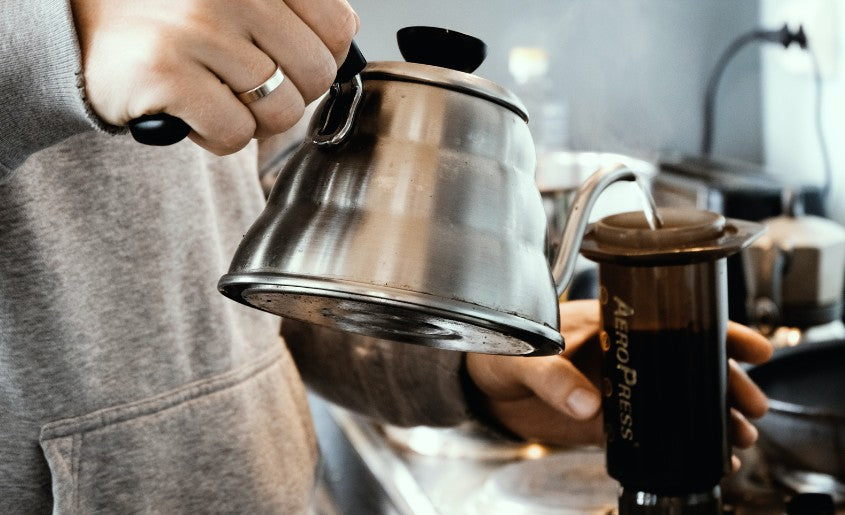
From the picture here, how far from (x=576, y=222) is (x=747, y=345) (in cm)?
27

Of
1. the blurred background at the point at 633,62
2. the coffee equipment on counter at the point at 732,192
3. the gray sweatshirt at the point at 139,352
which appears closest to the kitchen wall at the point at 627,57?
the blurred background at the point at 633,62

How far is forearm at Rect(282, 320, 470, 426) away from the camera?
938 millimetres

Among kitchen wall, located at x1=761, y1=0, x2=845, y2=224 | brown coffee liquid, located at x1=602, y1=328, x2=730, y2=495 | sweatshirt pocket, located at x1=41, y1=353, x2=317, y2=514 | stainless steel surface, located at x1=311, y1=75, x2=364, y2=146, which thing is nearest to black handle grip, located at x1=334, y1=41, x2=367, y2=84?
stainless steel surface, located at x1=311, y1=75, x2=364, y2=146

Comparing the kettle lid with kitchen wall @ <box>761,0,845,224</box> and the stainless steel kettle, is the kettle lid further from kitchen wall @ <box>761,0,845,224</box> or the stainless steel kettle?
kitchen wall @ <box>761,0,845,224</box>

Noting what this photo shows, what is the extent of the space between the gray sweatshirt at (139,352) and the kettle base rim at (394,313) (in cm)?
30

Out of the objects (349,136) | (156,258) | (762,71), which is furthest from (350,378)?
(762,71)

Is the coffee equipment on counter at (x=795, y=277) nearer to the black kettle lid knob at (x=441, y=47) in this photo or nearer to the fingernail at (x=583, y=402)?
the fingernail at (x=583, y=402)

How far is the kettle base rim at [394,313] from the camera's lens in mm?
467

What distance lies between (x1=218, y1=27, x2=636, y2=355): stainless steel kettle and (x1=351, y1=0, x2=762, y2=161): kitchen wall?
5.81 feet

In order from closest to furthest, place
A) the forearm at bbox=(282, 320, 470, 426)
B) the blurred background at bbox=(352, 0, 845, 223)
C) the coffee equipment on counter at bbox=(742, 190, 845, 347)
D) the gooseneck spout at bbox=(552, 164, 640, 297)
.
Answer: the gooseneck spout at bbox=(552, 164, 640, 297)
the forearm at bbox=(282, 320, 470, 426)
the coffee equipment on counter at bbox=(742, 190, 845, 347)
the blurred background at bbox=(352, 0, 845, 223)

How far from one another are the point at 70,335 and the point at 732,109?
1.94 m

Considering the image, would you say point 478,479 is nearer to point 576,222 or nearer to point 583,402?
point 583,402

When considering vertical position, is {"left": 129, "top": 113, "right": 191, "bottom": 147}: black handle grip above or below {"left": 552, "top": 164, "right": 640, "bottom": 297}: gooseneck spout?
above

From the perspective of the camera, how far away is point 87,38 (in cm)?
51
